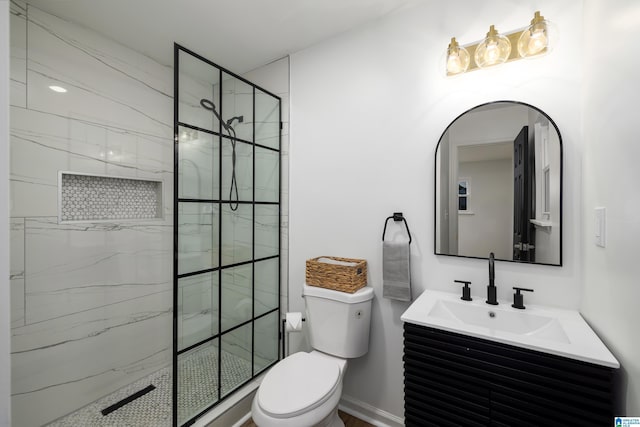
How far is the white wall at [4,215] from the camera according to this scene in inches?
29.6

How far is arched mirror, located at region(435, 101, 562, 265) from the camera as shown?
1.41m

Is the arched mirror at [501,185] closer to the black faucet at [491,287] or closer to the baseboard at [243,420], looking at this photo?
the black faucet at [491,287]

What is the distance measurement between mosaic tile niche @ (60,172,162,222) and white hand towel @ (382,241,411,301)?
1.81 meters

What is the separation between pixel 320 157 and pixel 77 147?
1.59 metres

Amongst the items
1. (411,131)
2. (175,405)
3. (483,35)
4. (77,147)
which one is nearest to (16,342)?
(175,405)

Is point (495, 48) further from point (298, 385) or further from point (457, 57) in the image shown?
point (298, 385)

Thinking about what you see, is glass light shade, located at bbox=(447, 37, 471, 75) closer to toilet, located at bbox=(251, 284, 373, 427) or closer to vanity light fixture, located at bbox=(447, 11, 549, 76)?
vanity light fixture, located at bbox=(447, 11, 549, 76)

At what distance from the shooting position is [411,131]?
1748 millimetres

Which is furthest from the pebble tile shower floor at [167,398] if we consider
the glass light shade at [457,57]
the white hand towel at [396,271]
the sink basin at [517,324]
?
the glass light shade at [457,57]

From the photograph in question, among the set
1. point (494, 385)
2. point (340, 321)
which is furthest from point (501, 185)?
point (340, 321)

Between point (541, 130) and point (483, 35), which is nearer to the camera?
point (541, 130)

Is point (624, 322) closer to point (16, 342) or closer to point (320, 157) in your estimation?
point (320, 157)

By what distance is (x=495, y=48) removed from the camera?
1449mm

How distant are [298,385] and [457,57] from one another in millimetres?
1867
